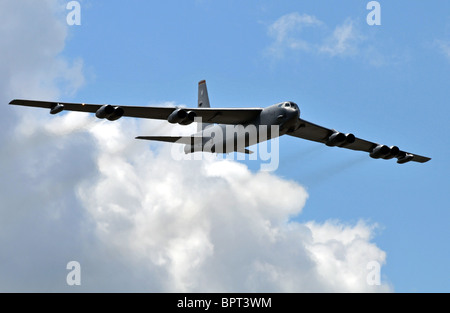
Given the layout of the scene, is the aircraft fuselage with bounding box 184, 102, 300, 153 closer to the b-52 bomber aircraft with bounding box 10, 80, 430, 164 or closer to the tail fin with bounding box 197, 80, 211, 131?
the b-52 bomber aircraft with bounding box 10, 80, 430, 164

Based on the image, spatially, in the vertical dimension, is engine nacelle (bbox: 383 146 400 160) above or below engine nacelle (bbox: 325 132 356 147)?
above

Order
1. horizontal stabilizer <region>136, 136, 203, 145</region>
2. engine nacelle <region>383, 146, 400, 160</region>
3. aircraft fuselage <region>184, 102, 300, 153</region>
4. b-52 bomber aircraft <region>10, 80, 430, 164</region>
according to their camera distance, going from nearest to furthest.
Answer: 1. b-52 bomber aircraft <region>10, 80, 430, 164</region>
2. aircraft fuselage <region>184, 102, 300, 153</region>
3. horizontal stabilizer <region>136, 136, 203, 145</region>
4. engine nacelle <region>383, 146, 400, 160</region>

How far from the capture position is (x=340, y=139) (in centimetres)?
4962

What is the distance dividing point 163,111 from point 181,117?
2.54 m

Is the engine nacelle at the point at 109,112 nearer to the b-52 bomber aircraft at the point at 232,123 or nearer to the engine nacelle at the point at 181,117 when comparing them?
the b-52 bomber aircraft at the point at 232,123

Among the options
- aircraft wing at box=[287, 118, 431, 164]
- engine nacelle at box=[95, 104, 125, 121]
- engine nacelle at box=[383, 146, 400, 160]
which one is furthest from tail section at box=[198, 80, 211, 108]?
engine nacelle at box=[95, 104, 125, 121]

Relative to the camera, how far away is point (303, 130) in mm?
50875

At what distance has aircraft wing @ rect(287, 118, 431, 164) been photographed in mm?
49594

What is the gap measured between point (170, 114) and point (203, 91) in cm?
1726

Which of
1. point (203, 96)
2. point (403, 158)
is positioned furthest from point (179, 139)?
point (403, 158)

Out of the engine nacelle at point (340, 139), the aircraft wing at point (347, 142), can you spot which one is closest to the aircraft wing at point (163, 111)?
the aircraft wing at point (347, 142)

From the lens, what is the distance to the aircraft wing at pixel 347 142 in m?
49.6
